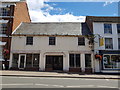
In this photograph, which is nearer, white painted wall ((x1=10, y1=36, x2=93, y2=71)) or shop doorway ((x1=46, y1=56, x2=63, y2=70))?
white painted wall ((x1=10, y1=36, x2=93, y2=71))

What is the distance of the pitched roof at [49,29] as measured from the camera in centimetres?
2160

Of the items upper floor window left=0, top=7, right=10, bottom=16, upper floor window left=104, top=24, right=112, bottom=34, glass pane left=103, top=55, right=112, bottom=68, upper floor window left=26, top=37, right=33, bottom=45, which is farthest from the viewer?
upper floor window left=0, top=7, right=10, bottom=16

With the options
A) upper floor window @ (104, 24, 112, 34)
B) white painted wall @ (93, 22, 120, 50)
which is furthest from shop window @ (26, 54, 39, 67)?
upper floor window @ (104, 24, 112, 34)

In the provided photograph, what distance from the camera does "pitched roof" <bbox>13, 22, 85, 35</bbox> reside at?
2160 cm

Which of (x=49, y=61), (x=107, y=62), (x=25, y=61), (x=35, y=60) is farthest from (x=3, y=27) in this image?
(x=107, y=62)

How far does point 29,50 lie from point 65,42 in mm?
5294

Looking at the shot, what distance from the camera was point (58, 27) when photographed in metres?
23.4

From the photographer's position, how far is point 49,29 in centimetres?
2273

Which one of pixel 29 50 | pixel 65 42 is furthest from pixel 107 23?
pixel 29 50

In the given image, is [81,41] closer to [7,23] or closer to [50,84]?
[7,23]

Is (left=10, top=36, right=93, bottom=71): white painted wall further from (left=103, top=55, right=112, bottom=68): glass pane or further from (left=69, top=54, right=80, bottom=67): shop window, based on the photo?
(left=103, top=55, right=112, bottom=68): glass pane

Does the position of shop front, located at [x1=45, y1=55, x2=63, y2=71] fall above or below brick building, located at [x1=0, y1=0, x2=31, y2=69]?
below

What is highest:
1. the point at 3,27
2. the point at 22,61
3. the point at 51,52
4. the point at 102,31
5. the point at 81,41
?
the point at 3,27

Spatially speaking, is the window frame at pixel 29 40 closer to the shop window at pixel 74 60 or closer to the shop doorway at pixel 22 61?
the shop doorway at pixel 22 61
